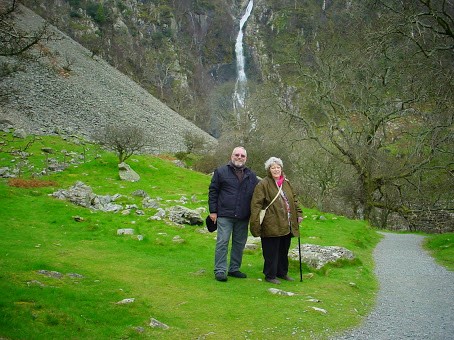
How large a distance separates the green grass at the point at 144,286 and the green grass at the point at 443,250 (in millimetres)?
2242

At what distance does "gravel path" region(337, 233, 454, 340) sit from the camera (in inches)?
241

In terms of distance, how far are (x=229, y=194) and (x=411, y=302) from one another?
415 centimetres

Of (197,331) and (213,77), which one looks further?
(213,77)

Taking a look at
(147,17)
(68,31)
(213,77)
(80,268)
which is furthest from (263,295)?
(147,17)

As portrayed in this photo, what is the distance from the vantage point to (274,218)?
27.9ft

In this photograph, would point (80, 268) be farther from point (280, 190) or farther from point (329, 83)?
point (329, 83)

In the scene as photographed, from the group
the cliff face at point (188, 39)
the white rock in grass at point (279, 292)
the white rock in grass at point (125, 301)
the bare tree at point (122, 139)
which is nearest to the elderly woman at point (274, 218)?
the white rock in grass at point (279, 292)

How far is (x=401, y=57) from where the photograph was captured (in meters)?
13.3

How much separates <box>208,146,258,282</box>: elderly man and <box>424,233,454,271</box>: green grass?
6.31 meters

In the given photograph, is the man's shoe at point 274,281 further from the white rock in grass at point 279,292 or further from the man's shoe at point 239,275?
the white rock in grass at point 279,292

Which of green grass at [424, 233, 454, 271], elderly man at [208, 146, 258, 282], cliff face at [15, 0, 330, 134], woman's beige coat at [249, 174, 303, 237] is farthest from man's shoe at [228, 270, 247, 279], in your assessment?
cliff face at [15, 0, 330, 134]

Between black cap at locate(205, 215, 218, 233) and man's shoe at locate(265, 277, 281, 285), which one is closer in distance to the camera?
man's shoe at locate(265, 277, 281, 285)

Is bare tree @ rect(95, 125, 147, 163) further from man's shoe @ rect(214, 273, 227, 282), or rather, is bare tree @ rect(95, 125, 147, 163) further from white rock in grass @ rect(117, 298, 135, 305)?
white rock in grass @ rect(117, 298, 135, 305)

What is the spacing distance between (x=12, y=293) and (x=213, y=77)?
4965 inches
